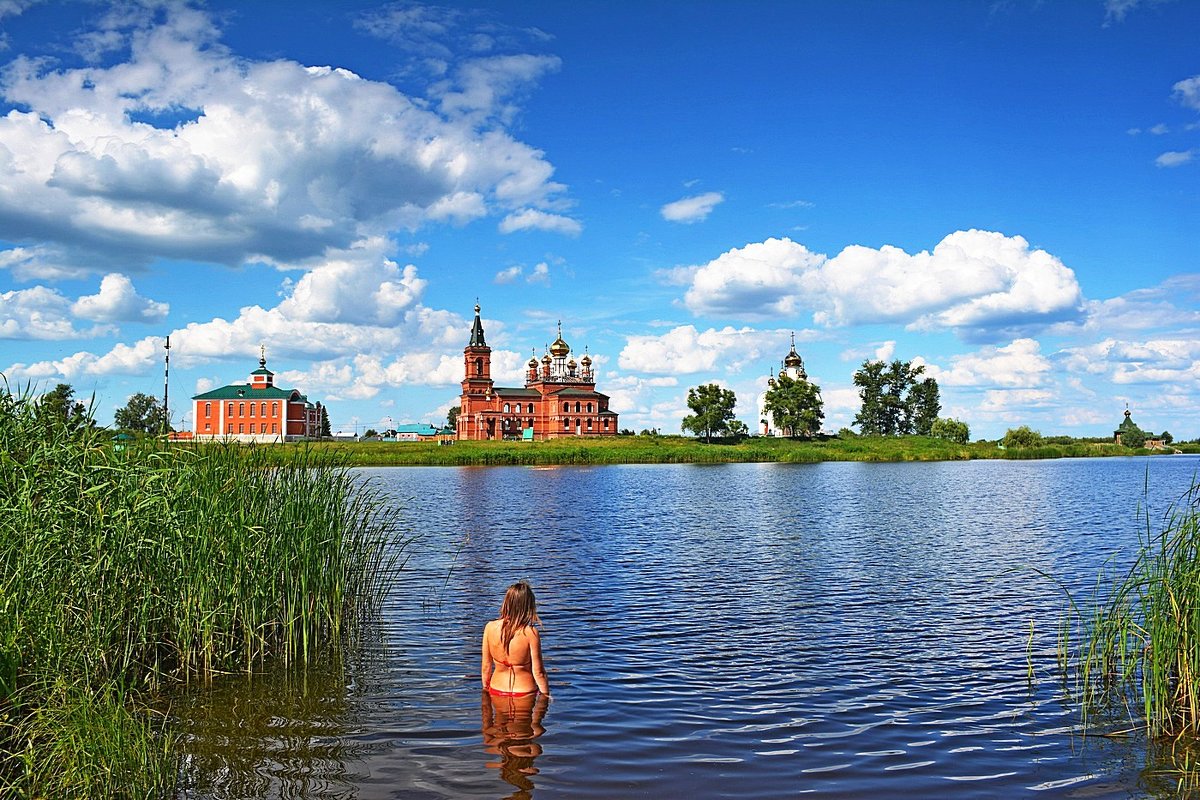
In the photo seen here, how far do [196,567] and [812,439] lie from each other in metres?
114

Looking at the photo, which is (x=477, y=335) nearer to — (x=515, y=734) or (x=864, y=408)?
(x=864, y=408)

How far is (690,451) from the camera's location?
100 metres

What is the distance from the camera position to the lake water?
26.1ft

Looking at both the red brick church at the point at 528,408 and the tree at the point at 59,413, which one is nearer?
the tree at the point at 59,413

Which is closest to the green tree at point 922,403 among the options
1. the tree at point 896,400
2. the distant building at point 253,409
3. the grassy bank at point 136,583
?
the tree at point 896,400

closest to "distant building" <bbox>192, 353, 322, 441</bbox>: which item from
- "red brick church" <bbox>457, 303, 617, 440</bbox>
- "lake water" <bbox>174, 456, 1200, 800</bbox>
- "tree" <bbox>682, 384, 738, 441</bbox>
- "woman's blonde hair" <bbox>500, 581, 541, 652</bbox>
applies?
"red brick church" <bbox>457, 303, 617, 440</bbox>

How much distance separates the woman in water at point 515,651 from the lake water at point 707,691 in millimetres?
325

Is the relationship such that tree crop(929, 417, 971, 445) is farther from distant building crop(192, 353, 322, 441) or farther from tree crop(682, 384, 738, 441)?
distant building crop(192, 353, 322, 441)

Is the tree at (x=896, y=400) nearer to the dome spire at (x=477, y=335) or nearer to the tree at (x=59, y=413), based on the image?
the dome spire at (x=477, y=335)

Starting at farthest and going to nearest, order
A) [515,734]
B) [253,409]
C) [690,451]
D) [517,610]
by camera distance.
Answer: [253,409] → [690,451] → [517,610] → [515,734]

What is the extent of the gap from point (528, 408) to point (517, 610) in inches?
4935

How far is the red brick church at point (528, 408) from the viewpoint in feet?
430

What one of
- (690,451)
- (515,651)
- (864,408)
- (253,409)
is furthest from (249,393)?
(515,651)

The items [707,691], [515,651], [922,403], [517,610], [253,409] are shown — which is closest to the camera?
[517,610]
